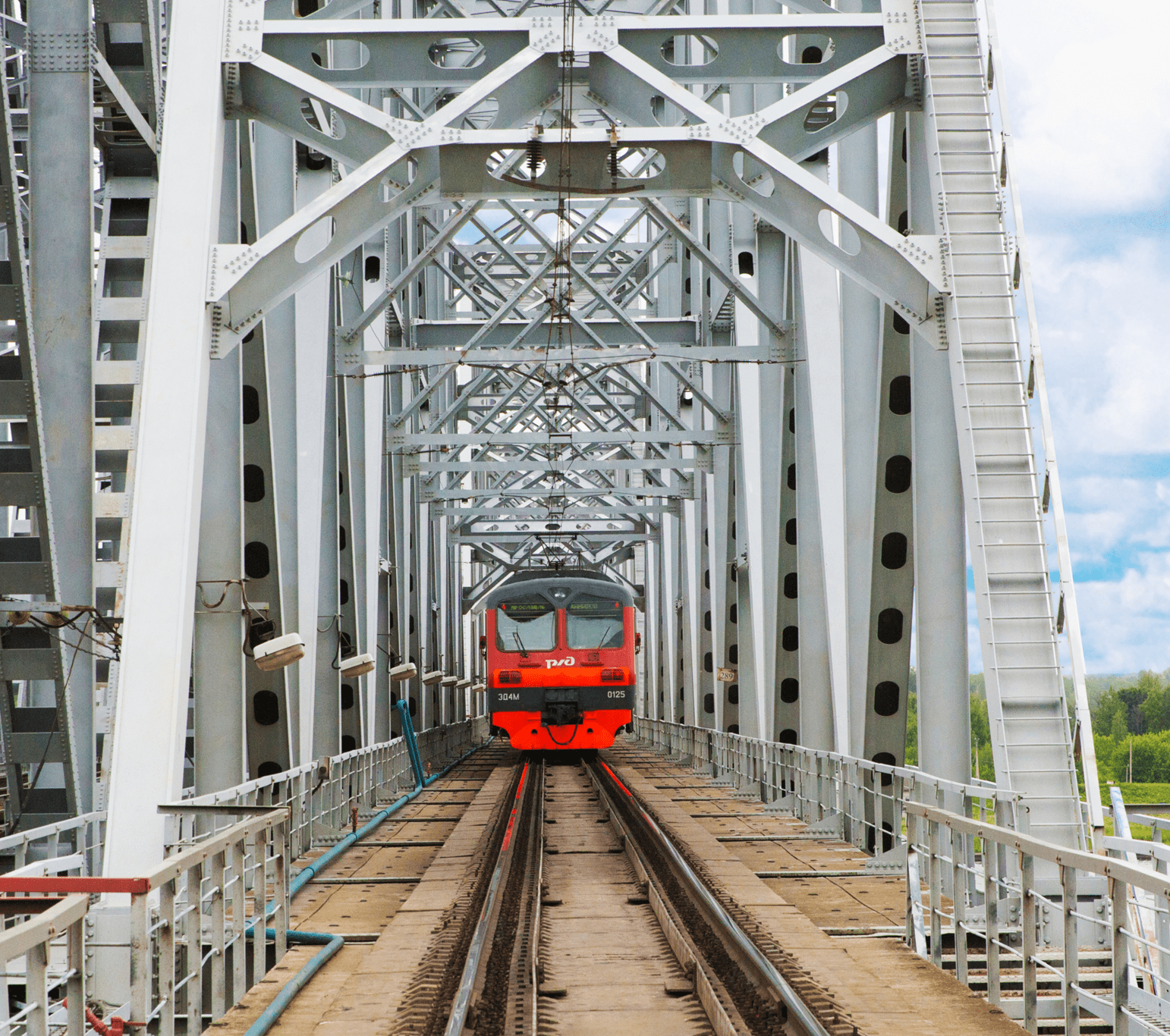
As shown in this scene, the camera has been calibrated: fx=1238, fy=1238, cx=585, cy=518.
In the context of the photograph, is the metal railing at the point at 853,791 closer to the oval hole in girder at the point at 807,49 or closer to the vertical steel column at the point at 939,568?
the vertical steel column at the point at 939,568

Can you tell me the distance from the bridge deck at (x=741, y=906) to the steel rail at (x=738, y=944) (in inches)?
8.9

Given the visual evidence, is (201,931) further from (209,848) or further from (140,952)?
(140,952)

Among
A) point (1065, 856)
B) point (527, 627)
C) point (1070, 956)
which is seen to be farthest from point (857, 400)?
point (527, 627)

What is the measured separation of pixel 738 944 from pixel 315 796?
6.61 meters

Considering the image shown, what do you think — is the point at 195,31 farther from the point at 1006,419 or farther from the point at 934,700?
the point at 934,700

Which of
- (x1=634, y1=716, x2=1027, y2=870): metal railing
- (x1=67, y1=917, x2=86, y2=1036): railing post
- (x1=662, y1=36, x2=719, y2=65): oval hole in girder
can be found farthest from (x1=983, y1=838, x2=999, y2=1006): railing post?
(x1=662, y1=36, x2=719, y2=65): oval hole in girder

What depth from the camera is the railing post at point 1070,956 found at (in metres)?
4.53

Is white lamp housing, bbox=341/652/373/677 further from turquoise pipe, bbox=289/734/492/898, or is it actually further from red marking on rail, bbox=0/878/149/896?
red marking on rail, bbox=0/878/149/896

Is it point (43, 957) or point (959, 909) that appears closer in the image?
point (43, 957)

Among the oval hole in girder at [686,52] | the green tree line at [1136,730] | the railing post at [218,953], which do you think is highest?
the oval hole in girder at [686,52]

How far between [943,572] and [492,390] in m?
26.5

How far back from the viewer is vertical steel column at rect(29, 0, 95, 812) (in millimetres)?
8078

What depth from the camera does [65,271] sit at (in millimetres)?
8094

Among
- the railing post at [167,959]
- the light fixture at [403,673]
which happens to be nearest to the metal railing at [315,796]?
the light fixture at [403,673]
